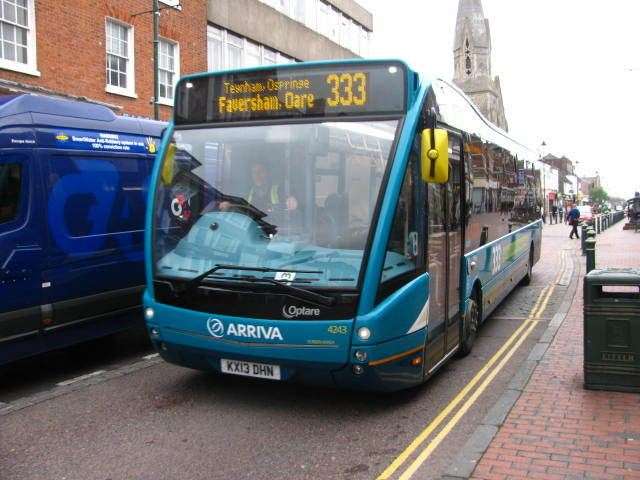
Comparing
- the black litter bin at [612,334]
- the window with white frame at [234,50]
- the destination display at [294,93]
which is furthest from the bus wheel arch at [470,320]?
the window with white frame at [234,50]

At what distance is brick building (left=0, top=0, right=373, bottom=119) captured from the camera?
13.8m

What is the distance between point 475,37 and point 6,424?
93.6 meters

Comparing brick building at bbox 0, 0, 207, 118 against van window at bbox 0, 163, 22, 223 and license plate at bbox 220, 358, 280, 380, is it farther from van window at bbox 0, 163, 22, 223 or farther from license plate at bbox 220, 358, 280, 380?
license plate at bbox 220, 358, 280, 380

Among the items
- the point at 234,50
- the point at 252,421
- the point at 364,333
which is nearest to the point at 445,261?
the point at 364,333

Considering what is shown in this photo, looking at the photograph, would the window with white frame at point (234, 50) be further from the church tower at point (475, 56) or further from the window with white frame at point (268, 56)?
the church tower at point (475, 56)

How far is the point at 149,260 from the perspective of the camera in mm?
5609

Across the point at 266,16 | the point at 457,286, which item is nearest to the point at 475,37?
the point at 266,16

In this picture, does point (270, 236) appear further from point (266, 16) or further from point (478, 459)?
point (266, 16)

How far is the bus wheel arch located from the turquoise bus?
3.51 feet

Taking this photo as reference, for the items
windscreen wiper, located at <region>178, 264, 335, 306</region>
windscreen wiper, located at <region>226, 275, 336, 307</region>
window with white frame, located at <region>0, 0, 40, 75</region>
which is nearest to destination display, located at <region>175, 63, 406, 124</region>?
windscreen wiper, located at <region>178, 264, 335, 306</region>

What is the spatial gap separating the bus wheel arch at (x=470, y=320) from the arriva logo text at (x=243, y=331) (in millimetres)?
2664

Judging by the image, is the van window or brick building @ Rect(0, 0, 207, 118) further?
brick building @ Rect(0, 0, 207, 118)

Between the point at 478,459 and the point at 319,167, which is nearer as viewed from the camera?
the point at 478,459

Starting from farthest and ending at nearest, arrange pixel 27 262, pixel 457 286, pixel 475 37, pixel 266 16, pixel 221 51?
pixel 475 37 < pixel 266 16 < pixel 221 51 < pixel 457 286 < pixel 27 262
